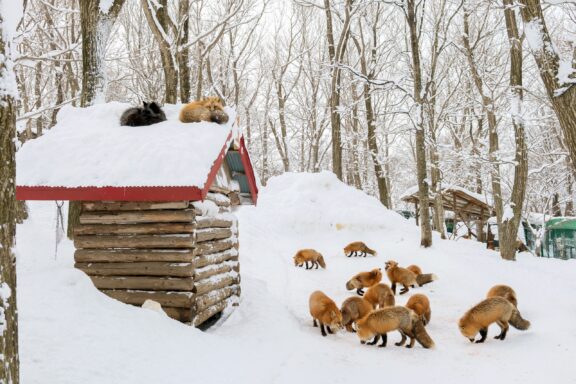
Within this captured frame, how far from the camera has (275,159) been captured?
150ft

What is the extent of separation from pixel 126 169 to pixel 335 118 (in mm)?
16783

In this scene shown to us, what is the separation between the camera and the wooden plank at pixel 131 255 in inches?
230

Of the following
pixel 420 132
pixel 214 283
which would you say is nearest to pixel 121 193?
pixel 214 283

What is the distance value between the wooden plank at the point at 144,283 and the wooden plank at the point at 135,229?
25.2 inches

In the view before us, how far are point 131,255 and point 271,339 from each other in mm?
2354

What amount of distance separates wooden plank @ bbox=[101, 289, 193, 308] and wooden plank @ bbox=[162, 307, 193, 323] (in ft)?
0.18

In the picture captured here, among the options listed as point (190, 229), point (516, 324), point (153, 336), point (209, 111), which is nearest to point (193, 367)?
point (153, 336)

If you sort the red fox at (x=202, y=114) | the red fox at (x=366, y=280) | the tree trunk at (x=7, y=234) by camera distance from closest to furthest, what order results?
the tree trunk at (x=7, y=234)
the red fox at (x=202, y=114)
the red fox at (x=366, y=280)

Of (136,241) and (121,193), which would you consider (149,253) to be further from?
(121,193)

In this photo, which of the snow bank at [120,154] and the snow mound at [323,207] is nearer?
the snow bank at [120,154]

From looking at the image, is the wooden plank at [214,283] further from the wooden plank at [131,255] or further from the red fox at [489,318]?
the red fox at [489,318]

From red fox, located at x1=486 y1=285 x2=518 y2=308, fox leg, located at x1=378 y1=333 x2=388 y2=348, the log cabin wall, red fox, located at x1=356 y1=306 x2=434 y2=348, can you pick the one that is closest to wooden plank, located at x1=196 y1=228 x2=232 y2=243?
the log cabin wall

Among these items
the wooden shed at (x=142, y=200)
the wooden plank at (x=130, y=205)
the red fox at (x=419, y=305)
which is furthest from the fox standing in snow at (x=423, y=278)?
the wooden plank at (x=130, y=205)

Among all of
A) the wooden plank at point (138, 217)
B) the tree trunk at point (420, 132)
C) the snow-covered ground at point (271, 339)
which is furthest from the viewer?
the tree trunk at point (420, 132)
